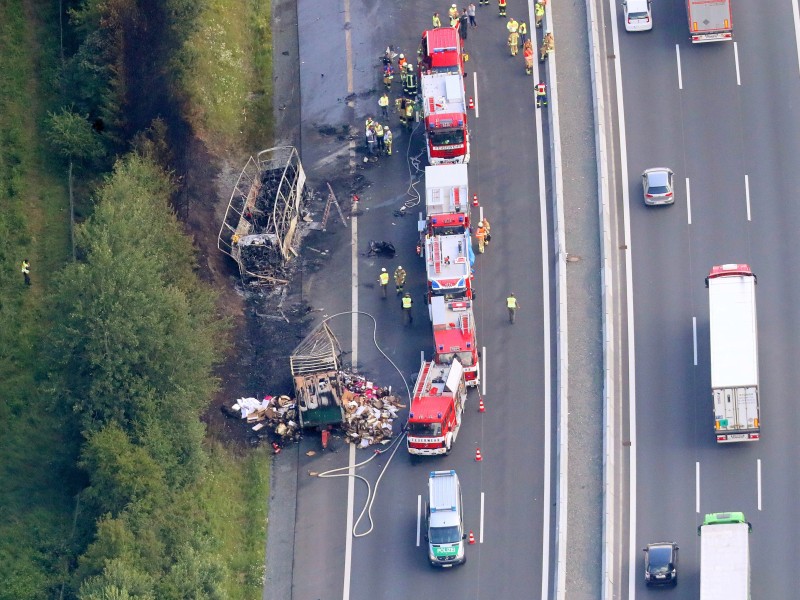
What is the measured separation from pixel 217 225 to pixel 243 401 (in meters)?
10.5

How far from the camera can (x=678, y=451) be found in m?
92.0

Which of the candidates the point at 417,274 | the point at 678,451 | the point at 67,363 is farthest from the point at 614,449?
the point at 67,363

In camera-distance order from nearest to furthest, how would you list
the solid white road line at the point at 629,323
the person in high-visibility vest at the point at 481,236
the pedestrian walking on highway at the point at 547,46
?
the solid white road line at the point at 629,323 < the person in high-visibility vest at the point at 481,236 < the pedestrian walking on highway at the point at 547,46

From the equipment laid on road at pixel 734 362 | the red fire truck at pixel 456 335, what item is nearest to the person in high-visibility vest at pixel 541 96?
the red fire truck at pixel 456 335

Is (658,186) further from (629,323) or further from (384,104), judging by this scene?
(384,104)

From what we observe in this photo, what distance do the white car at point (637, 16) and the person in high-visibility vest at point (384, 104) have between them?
13.5 meters

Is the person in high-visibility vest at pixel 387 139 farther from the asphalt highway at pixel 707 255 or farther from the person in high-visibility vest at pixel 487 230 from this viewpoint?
the asphalt highway at pixel 707 255

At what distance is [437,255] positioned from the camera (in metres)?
96.0

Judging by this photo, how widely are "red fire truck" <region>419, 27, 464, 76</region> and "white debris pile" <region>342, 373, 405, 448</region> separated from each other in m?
18.3

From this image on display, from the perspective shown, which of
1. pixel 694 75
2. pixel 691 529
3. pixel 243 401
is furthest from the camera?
pixel 694 75

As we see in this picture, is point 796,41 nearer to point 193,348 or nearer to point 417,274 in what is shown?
point 417,274

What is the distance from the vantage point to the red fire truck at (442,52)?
103812 mm

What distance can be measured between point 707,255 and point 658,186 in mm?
4317

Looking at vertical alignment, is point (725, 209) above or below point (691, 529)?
above
